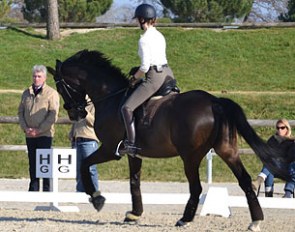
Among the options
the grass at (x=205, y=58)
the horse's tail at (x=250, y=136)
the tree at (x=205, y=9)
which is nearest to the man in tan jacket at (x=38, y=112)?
the horse's tail at (x=250, y=136)

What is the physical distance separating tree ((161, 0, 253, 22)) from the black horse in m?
26.7

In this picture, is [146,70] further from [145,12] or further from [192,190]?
[192,190]

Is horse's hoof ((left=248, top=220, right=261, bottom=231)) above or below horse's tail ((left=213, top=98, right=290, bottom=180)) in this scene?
below

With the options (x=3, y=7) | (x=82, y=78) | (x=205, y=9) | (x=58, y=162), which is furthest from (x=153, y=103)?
(x=3, y=7)

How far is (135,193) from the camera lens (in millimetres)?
9875

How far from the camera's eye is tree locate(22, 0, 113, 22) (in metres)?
38.2

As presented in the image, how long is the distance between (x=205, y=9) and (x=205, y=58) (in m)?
7.66

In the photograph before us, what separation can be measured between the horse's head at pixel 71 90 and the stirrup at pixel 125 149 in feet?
2.87

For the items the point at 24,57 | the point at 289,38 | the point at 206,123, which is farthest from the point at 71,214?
the point at 289,38

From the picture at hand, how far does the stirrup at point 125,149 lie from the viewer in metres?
9.28

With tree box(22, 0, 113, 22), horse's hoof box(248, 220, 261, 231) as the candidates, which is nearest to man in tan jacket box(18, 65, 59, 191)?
horse's hoof box(248, 220, 261, 231)

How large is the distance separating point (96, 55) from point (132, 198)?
70.5 inches

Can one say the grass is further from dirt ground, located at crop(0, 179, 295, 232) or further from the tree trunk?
dirt ground, located at crop(0, 179, 295, 232)

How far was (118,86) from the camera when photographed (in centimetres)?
992
